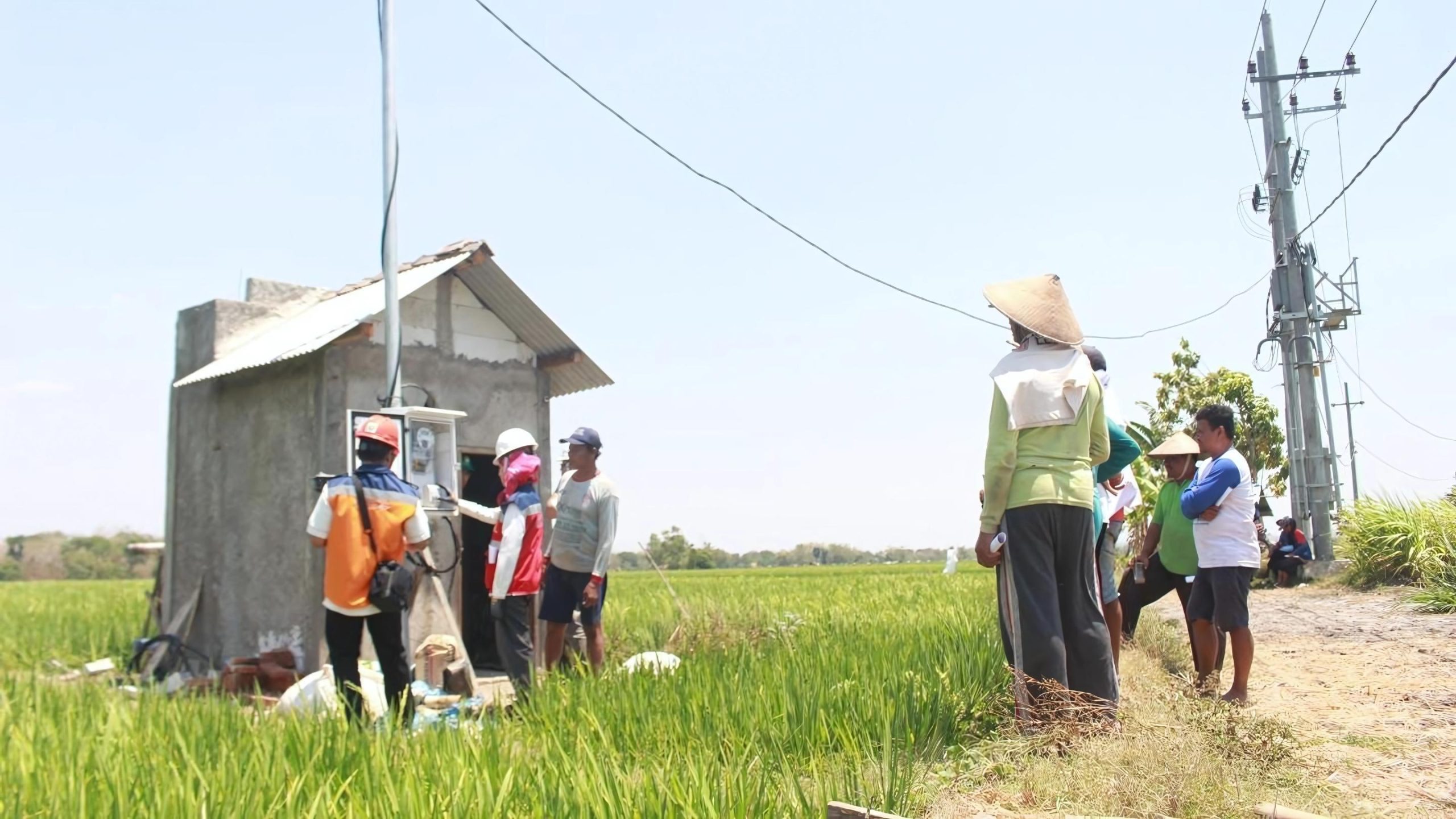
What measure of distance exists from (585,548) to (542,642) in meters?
2.13

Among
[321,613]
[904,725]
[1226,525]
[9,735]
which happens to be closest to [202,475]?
[321,613]

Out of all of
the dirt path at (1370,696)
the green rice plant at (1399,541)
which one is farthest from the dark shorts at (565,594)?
the green rice plant at (1399,541)

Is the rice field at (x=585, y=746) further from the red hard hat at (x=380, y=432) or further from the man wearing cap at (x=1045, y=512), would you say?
the red hard hat at (x=380, y=432)

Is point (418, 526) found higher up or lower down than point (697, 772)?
higher up

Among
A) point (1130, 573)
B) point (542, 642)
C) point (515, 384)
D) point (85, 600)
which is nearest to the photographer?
point (1130, 573)

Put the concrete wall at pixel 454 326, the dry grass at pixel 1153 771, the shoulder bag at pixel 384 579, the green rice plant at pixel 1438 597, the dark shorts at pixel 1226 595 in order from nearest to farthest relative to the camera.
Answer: the dry grass at pixel 1153 771, the shoulder bag at pixel 384 579, the dark shorts at pixel 1226 595, the concrete wall at pixel 454 326, the green rice plant at pixel 1438 597

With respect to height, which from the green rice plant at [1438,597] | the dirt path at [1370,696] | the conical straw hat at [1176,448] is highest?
the conical straw hat at [1176,448]

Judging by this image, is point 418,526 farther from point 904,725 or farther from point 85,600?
point 85,600

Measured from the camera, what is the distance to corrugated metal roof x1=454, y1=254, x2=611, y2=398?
28.5ft

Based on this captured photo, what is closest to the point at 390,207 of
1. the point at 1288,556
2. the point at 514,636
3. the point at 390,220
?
the point at 390,220

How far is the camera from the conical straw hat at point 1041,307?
443cm

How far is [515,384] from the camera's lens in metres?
9.07

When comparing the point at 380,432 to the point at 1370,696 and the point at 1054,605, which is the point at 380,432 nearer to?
the point at 1054,605

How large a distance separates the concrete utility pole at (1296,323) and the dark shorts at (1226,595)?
13.0 metres
